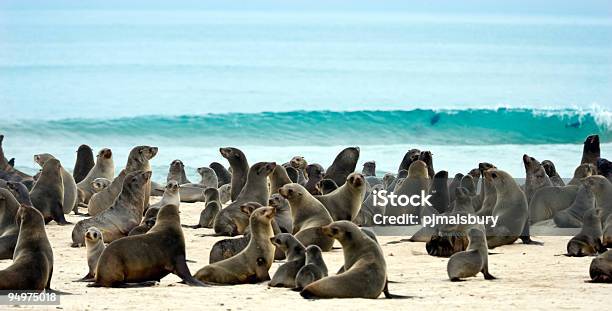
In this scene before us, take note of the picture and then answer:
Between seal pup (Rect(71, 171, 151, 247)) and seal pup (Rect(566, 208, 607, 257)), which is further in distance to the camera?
seal pup (Rect(71, 171, 151, 247))

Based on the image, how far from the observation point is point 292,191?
34.7ft

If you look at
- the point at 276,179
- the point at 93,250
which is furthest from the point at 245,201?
the point at 93,250

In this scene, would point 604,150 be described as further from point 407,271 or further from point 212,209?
point 407,271

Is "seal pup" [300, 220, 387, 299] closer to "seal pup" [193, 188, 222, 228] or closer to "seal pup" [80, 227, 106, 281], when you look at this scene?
"seal pup" [80, 227, 106, 281]

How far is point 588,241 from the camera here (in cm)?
995

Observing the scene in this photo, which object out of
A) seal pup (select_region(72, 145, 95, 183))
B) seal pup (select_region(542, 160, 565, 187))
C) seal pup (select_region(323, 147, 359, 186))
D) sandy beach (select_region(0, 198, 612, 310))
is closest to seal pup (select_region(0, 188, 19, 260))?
sandy beach (select_region(0, 198, 612, 310))

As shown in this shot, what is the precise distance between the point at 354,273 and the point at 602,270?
187 centimetres

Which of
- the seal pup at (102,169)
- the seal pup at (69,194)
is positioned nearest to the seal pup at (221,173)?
the seal pup at (102,169)

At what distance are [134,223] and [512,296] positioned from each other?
427cm

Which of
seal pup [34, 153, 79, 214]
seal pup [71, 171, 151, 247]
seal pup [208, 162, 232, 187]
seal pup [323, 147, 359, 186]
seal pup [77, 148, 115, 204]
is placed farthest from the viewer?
seal pup [208, 162, 232, 187]

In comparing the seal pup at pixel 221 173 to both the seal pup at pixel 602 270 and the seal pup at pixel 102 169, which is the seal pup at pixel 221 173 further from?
the seal pup at pixel 602 270

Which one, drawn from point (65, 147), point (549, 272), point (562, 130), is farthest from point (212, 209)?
point (562, 130)

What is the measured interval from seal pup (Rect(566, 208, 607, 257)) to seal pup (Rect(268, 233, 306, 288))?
2704mm

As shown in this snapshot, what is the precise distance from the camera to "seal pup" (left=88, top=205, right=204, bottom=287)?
26.5 feet
